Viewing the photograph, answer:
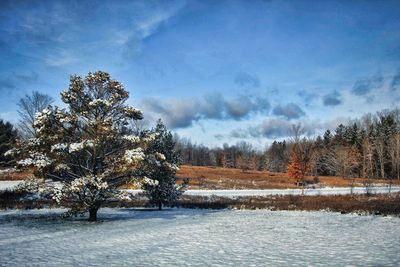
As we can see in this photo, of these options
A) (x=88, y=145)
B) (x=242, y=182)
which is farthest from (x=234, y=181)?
(x=88, y=145)

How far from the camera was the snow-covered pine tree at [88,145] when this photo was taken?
18969 millimetres

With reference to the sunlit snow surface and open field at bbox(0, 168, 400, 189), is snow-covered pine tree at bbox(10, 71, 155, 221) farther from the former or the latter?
open field at bbox(0, 168, 400, 189)

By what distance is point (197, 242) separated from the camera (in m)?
14.0

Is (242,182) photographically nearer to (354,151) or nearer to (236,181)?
(236,181)

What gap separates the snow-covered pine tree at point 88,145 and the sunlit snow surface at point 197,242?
6.25ft

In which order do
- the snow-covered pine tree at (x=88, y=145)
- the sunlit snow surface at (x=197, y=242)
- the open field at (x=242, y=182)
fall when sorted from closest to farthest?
the sunlit snow surface at (x=197, y=242), the snow-covered pine tree at (x=88, y=145), the open field at (x=242, y=182)

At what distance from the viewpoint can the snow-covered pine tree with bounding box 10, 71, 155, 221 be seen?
19.0 metres

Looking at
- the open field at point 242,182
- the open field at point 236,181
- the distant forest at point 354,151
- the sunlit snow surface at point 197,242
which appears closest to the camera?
the sunlit snow surface at point 197,242

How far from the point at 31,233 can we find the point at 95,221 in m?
4.72

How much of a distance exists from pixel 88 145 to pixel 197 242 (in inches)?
330

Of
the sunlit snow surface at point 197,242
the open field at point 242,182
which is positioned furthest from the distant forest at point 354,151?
the sunlit snow surface at point 197,242

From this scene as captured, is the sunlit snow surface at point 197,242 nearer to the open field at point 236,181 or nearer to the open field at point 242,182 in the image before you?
the open field at point 236,181

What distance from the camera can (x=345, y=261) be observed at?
10562 mm

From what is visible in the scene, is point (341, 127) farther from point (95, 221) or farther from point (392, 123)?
point (95, 221)
